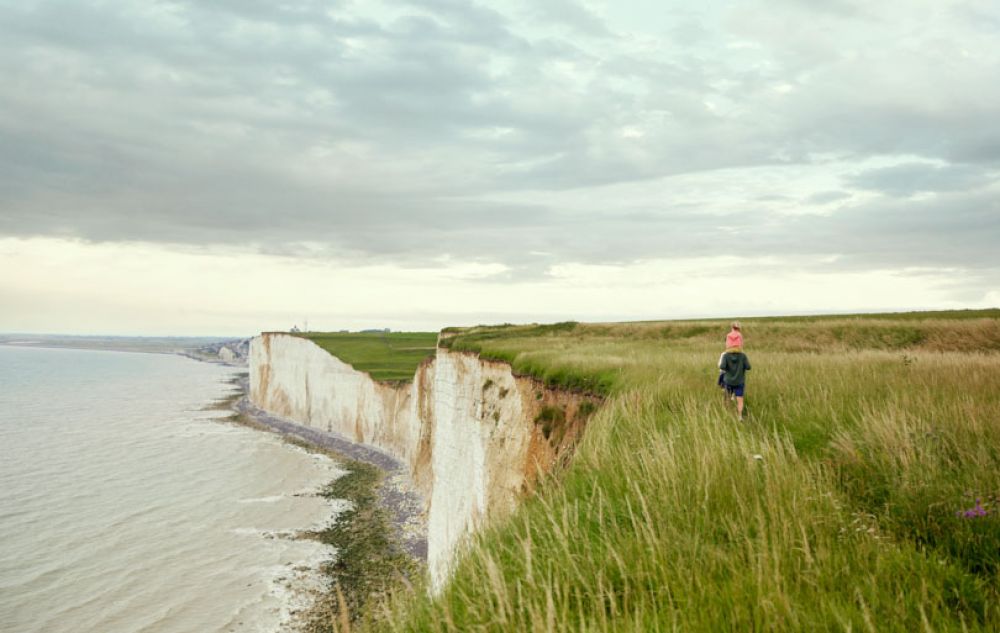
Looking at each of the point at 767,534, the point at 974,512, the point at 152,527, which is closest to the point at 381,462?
the point at 152,527

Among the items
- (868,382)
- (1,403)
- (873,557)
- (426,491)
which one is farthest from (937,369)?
(1,403)

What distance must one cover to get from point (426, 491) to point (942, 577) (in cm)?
3896

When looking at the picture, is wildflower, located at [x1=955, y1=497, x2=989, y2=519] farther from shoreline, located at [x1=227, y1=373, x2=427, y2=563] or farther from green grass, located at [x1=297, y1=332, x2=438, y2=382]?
green grass, located at [x1=297, y1=332, x2=438, y2=382]

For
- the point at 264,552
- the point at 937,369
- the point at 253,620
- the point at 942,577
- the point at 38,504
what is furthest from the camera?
the point at 38,504

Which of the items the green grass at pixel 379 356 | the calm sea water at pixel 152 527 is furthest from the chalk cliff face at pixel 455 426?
the calm sea water at pixel 152 527

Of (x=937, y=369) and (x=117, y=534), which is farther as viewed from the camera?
(x=117, y=534)

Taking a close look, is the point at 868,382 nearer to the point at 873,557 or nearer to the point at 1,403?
the point at 873,557

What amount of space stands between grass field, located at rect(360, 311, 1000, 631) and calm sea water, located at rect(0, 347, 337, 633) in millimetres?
21865

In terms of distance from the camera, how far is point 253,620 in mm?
22500

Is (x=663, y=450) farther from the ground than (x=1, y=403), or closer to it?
farther from the ground


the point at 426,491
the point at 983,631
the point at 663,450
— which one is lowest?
the point at 426,491

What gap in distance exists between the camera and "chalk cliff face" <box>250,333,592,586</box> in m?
15.0

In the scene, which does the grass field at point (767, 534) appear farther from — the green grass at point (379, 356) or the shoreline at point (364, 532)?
the green grass at point (379, 356)

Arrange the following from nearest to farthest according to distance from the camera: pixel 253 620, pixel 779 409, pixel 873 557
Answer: pixel 873 557
pixel 779 409
pixel 253 620
